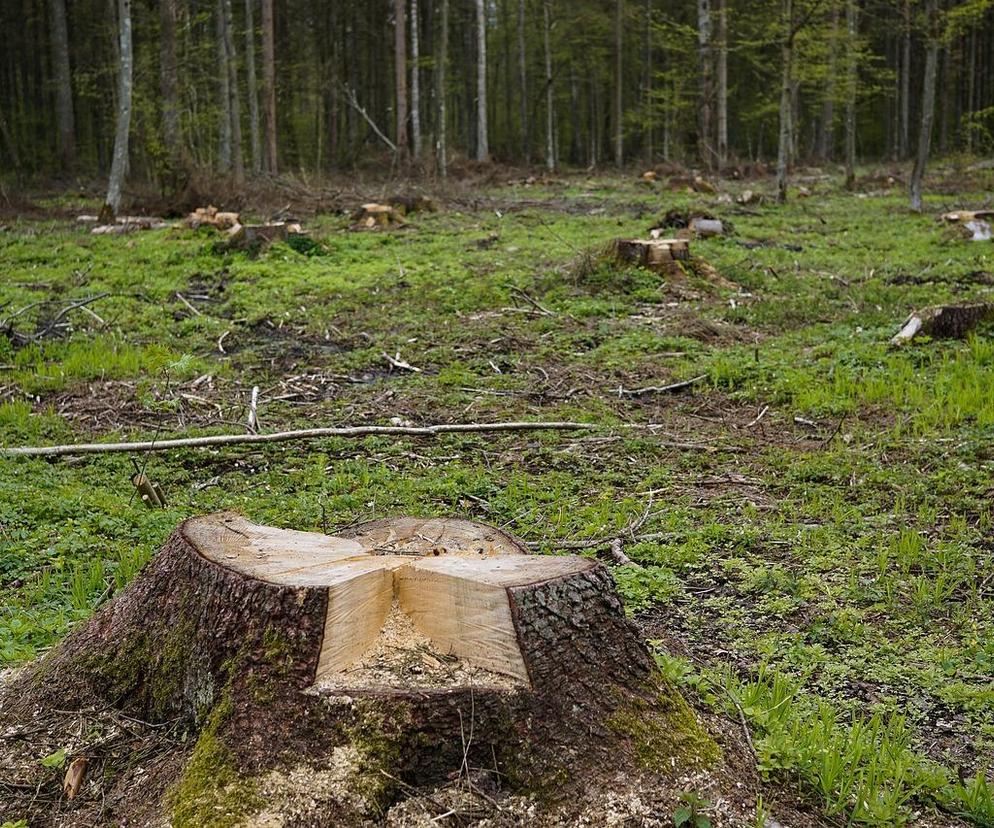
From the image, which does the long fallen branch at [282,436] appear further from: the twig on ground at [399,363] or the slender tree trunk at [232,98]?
the slender tree trunk at [232,98]

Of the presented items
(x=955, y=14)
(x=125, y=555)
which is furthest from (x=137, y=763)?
(x=955, y=14)

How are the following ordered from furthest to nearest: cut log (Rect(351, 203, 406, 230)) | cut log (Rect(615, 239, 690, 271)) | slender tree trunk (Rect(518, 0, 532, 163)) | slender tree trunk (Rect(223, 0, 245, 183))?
slender tree trunk (Rect(518, 0, 532, 163)), slender tree trunk (Rect(223, 0, 245, 183)), cut log (Rect(351, 203, 406, 230)), cut log (Rect(615, 239, 690, 271))

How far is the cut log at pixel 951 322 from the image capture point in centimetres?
898

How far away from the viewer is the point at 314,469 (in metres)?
6.50

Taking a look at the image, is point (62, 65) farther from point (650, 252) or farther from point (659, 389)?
point (659, 389)

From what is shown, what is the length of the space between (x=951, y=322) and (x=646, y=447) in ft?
12.8

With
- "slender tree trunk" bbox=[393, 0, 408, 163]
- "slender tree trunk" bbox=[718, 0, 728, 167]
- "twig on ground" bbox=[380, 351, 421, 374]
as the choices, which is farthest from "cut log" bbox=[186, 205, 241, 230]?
"slender tree trunk" bbox=[718, 0, 728, 167]

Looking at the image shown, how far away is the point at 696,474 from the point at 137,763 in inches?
174

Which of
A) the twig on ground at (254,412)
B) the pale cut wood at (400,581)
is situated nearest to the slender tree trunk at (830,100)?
the twig on ground at (254,412)

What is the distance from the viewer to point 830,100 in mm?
30281

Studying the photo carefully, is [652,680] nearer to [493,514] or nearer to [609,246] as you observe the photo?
[493,514]

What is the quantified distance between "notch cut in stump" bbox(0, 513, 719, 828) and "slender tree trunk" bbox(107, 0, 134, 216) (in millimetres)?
17699

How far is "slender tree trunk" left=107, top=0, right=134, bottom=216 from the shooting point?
1836 centimetres

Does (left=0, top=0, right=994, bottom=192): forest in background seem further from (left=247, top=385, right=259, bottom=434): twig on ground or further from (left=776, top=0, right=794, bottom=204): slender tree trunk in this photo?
(left=247, top=385, right=259, bottom=434): twig on ground
